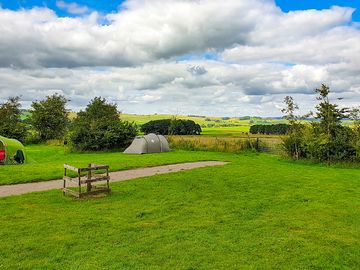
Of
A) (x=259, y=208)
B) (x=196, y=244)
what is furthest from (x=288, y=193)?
(x=196, y=244)

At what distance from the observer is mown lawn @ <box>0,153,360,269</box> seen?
6.70m

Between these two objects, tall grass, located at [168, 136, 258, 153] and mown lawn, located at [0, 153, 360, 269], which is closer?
mown lawn, located at [0, 153, 360, 269]

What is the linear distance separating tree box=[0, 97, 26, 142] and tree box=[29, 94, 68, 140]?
81.2 inches

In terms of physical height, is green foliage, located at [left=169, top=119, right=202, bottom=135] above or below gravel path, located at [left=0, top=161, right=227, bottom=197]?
above

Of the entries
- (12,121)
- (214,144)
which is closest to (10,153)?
(214,144)

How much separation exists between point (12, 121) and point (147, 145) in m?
26.0

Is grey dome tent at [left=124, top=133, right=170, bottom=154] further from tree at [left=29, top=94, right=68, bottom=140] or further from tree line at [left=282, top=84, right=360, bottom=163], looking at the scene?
tree at [left=29, top=94, right=68, bottom=140]

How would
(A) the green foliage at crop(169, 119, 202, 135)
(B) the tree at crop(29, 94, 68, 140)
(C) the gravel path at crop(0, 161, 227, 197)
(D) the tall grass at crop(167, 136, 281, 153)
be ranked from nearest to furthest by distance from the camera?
(C) the gravel path at crop(0, 161, 227, 197), (D) the tall grass at crop(167, 136, 281, 153), (B) the tree at crop(29, 94, 68, 140), (A) the green foliage at crop(169, 119, 202, 135)

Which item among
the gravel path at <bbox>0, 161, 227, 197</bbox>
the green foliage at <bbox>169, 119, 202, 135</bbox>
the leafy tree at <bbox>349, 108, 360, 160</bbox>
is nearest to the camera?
the gravel path at <bbox>0, 161, 227, 197</bbox>

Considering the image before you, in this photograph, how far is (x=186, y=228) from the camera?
342 inches

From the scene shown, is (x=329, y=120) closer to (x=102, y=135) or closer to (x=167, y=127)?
(x=102, y=135)

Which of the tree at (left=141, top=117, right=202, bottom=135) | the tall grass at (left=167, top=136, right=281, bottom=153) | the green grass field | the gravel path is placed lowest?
the gravel path

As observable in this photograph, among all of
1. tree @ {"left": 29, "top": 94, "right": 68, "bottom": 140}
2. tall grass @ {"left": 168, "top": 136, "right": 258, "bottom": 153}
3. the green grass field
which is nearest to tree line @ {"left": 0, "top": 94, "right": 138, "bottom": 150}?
tree @ {"left": 29, "top": 94, "right": 68, "bottom": 140}

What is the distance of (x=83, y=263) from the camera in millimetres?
6477
